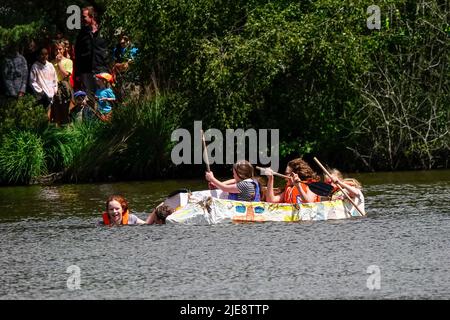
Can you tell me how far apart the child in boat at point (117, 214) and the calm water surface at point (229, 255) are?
17 centimetres

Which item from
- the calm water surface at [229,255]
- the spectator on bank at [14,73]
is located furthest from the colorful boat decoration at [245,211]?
the spectator on bank at [14,73]

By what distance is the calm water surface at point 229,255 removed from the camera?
16.5m

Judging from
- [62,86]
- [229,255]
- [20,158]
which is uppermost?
[62,86]

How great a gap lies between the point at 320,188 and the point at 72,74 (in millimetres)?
9491

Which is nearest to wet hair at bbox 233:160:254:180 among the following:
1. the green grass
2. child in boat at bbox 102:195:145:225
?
child in boat at bbox 102:195:145:225

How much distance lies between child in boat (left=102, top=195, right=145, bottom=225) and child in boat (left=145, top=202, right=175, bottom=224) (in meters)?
0.14

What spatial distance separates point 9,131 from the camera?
2931cm

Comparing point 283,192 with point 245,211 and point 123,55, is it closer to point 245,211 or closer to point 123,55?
point 245,211

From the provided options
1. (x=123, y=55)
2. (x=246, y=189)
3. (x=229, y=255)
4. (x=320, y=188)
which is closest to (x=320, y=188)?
(x=320, y=188)

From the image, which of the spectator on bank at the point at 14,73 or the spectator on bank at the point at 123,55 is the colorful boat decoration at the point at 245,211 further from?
the spectator on bank at the point at 123,55

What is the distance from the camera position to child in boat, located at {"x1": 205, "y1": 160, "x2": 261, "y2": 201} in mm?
22500

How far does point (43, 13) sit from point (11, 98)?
9.58 ft

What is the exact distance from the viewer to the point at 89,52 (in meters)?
29.8

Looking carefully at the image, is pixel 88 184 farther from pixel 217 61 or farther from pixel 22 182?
pixel 217 61
